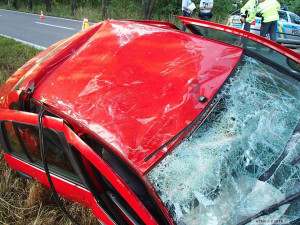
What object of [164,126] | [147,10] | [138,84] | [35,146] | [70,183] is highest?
[147,10]

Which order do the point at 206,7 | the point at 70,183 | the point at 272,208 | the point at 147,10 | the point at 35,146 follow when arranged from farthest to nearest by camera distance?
the point at 147,10, the point at 206,7, the point at 35,146, the point at 70,183, the point at 272,208

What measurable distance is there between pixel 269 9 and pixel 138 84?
5237mm

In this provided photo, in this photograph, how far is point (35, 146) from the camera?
1834 mm

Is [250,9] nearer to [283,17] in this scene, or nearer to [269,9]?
[269,9]

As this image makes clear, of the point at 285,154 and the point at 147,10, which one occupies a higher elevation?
the point at 147,10

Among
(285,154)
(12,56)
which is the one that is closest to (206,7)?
(12,56)

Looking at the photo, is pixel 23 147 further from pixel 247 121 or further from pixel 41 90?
pixel 247 121

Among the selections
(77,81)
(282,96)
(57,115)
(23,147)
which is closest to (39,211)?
(23,147)

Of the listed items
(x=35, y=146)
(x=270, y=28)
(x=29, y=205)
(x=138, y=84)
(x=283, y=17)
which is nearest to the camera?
(x=138, y=84)

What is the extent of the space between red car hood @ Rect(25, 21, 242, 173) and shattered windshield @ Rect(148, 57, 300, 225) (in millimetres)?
115

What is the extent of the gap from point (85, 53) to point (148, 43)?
484 millimetres

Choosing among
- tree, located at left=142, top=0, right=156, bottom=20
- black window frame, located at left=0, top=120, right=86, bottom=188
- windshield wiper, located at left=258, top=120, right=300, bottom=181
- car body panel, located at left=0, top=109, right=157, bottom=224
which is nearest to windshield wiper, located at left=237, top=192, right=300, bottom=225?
windshield wiper, located at left=258, top=120, right=300, bottom=181

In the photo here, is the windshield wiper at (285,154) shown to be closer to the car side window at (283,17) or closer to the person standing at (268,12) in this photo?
the person standing at (268,12)

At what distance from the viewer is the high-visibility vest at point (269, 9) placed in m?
5.57
